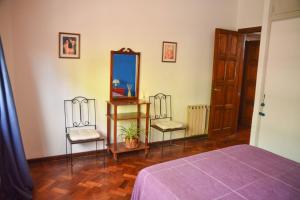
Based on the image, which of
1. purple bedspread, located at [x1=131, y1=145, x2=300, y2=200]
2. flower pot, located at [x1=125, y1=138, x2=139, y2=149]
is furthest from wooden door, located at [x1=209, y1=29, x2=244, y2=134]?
purple bedspread, located at [x1=131, y1=145, x2=300, y2=200]

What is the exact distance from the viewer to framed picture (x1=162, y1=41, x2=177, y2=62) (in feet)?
12.9

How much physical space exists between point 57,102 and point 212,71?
2914 mm

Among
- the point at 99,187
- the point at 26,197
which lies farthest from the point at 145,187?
the point at 26,197

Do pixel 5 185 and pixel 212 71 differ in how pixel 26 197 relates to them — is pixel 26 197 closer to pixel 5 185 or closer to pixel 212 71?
pixel 5 185

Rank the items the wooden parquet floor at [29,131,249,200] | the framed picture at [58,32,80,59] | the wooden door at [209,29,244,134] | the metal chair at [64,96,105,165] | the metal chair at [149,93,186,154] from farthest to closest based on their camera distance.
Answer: the wooden door at [209,29,244,134], the metal chair at [149,93,186,154], the metal chair at [64,96,105,165], the framed picture at [58,32,80,59], the wooden parquet floor at [29,131,249,200]

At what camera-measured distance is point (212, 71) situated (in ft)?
14.9

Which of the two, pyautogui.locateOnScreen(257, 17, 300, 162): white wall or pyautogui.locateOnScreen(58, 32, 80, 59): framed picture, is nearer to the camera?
pyautogui.locateOnScreen(257, 17, 300, 162): white wall

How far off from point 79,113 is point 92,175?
96 centimetres

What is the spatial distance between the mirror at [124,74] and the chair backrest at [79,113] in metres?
0.37

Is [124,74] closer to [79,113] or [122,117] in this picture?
[122,117]

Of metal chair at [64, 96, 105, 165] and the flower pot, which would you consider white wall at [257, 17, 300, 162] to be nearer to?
the flower pot

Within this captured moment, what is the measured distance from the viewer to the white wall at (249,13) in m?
4.21

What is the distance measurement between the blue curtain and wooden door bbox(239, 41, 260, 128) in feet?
16.2

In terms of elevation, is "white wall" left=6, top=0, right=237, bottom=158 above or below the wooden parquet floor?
above
